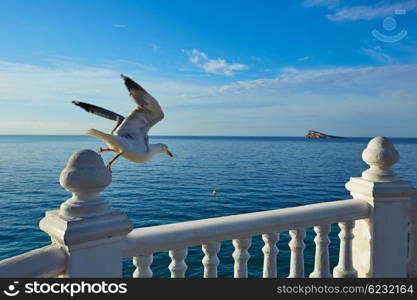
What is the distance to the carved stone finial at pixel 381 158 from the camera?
4.04m

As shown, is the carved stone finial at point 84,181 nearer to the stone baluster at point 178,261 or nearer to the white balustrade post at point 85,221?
the white balustrade post at point 85,221

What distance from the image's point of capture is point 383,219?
4230 mm

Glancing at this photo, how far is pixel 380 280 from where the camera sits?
356 centimetres

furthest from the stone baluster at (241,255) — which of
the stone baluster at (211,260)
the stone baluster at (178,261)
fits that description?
the stone baluster at (178,261)

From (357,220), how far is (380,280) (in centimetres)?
98

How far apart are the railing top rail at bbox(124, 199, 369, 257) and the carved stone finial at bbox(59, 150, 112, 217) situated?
528 millimetres

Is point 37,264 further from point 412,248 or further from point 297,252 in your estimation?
point 412,248

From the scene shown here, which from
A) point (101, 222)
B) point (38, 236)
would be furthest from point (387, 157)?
point (38, 236)

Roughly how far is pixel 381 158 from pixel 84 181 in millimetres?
3272

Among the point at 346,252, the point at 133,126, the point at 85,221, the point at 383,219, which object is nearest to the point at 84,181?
the point at 85,221

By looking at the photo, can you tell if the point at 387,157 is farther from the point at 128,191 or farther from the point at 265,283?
the point at 128,191

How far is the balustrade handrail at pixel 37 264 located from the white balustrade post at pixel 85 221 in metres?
0.05

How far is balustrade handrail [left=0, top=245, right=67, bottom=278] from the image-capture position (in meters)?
2.26

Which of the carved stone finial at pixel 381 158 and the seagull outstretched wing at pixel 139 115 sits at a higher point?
the seagull outstretched wing at pixel 139 115
